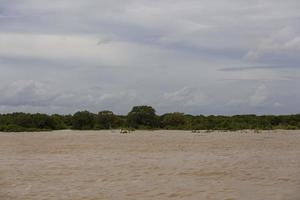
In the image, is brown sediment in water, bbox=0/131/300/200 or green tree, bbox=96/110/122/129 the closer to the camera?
brown sediment in water, bbox=0/131/300/200

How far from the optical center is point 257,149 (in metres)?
38.7

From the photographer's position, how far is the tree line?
69.9 meters

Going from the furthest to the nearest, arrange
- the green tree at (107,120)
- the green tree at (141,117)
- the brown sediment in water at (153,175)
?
the green tree at (107,120), the green tree at (141,117), the brown sediment in water at (153,175)

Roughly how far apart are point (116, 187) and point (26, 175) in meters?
5.91

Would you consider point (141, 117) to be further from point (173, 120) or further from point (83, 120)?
point (83, 120)

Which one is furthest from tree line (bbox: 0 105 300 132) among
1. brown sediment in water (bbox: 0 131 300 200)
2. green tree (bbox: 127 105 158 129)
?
brown sediment in water (bbox: 0 131 300 200)

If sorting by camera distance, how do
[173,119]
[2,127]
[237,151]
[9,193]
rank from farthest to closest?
[173,119] < [2,127] < [237,151] < [9,193]

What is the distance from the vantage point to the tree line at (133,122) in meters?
69.9

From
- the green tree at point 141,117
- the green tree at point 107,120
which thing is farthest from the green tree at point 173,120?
the green tree at point 107,120

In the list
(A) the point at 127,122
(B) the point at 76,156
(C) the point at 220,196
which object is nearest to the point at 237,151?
(B) the point at 76,156

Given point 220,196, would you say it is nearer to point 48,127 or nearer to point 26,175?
point 26,175

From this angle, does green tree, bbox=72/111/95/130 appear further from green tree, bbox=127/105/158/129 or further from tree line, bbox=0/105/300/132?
green tree, bbox=127/105/158/129

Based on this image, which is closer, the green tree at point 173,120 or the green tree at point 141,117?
the green tree at point 141,117

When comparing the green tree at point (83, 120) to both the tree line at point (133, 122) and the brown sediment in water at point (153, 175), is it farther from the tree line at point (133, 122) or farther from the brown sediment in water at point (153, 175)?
the brown sediment in water at point (153, 175)
